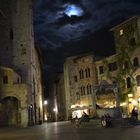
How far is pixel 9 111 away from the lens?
171 feet

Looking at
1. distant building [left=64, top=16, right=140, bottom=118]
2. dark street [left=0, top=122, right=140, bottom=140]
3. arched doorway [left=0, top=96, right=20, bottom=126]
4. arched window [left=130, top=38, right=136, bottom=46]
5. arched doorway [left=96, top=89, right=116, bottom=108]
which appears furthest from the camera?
arched window [left=130, top=38, right=136, bottom=46]

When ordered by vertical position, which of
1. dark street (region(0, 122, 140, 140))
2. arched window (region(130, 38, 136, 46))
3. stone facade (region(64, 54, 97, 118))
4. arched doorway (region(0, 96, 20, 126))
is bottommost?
Result: dark street (region(0, 122, 140, 140))

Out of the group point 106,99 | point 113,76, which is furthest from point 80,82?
point 106,99

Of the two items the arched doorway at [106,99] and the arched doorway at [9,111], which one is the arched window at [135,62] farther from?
the arched doorway at [9,111]

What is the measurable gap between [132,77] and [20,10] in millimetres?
21553

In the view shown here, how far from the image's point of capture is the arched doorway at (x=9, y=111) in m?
51.2

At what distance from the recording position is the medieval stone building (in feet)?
165

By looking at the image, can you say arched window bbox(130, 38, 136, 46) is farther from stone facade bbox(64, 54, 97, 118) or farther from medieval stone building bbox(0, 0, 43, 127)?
medieval stone building bbox(0, 0, 43, 127)

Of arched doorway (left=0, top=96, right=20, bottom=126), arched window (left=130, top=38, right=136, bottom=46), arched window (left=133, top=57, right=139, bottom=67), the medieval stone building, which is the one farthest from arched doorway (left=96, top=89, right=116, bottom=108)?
arched doorway (left=0, top=96, right=20, bottom=126)

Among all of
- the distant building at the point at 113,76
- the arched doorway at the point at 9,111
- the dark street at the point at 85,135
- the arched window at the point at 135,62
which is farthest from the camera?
the arched window at the point at 135,62

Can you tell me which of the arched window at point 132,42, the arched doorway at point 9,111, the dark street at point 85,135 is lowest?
the dark street at point 85,135

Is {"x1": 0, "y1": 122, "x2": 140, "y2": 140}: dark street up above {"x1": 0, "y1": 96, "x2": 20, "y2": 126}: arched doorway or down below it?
below

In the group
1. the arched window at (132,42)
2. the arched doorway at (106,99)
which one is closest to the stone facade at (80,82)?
the arched window at (132,42)

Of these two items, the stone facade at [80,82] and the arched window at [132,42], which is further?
the stone facade at [80,82]
